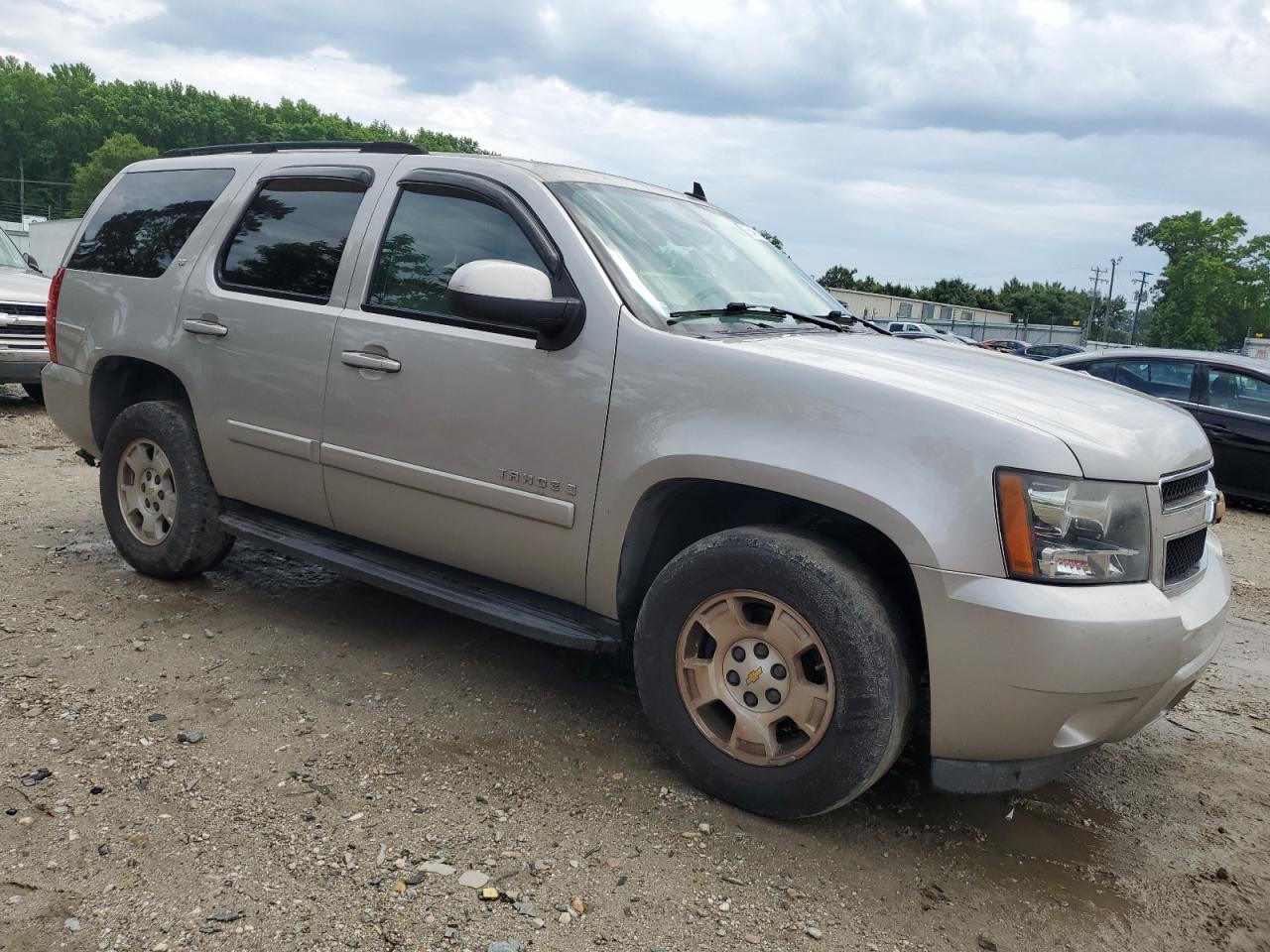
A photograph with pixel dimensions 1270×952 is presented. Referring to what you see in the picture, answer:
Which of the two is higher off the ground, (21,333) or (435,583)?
(21,333)

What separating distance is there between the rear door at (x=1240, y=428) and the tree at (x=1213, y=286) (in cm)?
7457

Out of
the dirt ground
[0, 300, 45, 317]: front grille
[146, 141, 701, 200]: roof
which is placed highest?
[146, 141, 701, 200]: roof

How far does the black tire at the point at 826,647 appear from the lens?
2.64 meters

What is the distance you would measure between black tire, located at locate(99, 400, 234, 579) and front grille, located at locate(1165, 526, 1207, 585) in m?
3.68

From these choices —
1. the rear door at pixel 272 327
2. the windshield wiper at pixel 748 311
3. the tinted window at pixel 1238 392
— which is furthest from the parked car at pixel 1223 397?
the rear door at pixel 272 327

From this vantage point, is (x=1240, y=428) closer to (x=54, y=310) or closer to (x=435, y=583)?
(x=435, y=583)

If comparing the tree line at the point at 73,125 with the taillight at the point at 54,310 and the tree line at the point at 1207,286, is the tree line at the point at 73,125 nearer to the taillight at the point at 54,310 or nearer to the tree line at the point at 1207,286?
the tree line at the point at 1207,286

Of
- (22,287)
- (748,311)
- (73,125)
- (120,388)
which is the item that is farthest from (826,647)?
(73,125)

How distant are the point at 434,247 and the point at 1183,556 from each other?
8.57 ft

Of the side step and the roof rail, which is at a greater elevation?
the roof rail

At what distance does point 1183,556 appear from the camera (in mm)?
2846

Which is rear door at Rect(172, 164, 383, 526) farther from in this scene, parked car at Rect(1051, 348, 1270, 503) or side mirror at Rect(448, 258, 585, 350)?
parked car at Rect(1051, 348, 1270, 503)

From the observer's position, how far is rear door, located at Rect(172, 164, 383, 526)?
3.85 meters

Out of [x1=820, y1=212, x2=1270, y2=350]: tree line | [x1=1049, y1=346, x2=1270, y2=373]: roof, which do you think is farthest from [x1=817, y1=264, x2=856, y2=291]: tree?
[x1=1049, y1=346, x2=1270, y2=373]: roof
